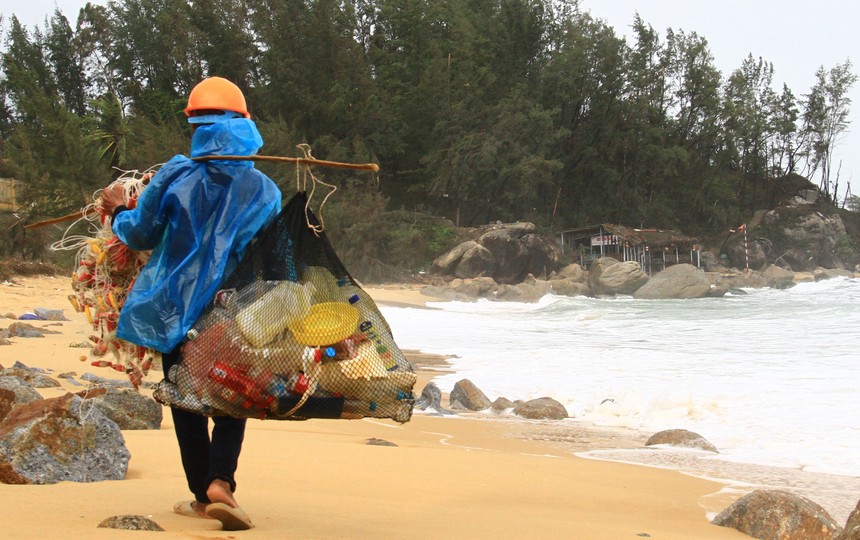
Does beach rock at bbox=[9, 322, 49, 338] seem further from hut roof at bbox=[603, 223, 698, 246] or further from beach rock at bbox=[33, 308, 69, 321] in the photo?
hut roof at bbox=[603, 223, 698, 246]

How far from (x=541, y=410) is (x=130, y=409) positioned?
380cm

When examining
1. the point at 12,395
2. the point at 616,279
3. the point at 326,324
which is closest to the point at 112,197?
the point at 326,324

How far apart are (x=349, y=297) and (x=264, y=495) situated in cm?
103

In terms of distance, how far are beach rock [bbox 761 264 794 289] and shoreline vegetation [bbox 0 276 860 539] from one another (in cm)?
4561

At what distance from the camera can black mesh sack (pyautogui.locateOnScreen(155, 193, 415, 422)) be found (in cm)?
246

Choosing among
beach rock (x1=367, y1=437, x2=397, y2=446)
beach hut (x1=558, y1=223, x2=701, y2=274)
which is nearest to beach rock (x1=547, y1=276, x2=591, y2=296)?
beach hut (x1=558, y1=223, x2=701, y2=274)

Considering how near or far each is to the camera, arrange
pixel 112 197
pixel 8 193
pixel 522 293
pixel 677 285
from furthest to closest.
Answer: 1. pixel 677 285
2. pixel 522 293
3. pixel 8 193
4. pixel 112 197

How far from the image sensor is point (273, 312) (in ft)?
8.32

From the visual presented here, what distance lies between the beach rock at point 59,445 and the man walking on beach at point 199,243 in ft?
2.27

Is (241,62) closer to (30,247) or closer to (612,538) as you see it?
(30,247)

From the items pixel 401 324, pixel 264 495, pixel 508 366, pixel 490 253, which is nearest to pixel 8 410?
pixel 264 495

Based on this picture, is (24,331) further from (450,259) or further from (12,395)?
(450,259)

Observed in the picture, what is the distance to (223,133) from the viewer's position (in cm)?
274

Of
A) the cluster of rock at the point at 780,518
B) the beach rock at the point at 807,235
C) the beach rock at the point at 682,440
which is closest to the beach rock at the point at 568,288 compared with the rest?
the beach rock at the point at 807,235
